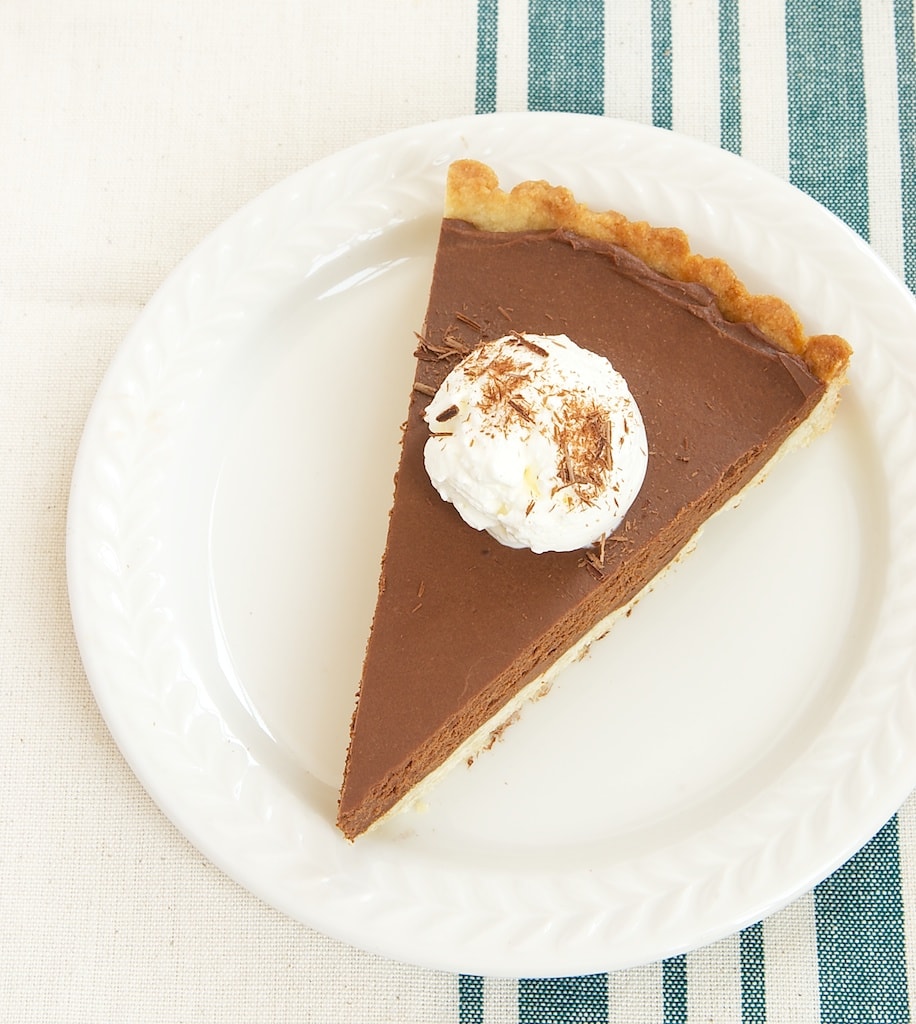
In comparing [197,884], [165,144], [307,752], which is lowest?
[197,884]

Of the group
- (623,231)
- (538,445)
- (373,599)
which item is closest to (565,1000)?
(373,599)

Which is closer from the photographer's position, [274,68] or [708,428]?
[708,428]

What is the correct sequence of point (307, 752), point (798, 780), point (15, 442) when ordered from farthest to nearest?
point (15, 442), point (307, 752), point (798, 780)

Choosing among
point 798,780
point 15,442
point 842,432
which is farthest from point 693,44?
point 15,442

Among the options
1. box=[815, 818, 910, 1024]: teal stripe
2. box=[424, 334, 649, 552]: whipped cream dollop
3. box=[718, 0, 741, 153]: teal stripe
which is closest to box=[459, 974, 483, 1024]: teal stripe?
box=[815, 818, 910, 1024]: teal stripe

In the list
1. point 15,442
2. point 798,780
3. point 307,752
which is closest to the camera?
point 798,780

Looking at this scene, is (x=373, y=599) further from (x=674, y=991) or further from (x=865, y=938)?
(x=865, y=938)

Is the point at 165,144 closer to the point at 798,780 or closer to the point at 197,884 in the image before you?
the point at 197,884
